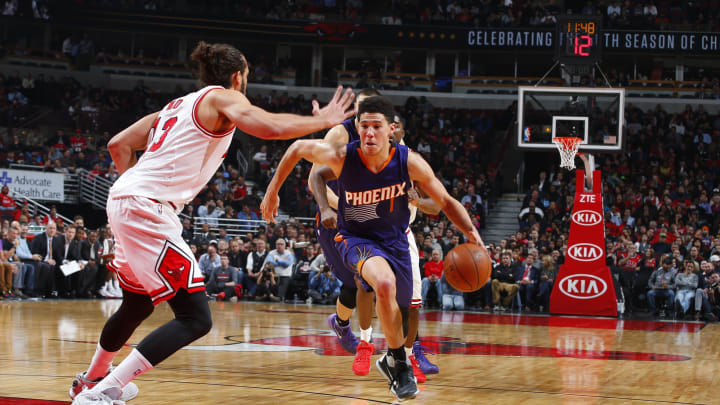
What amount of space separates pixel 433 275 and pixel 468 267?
9.71 meters

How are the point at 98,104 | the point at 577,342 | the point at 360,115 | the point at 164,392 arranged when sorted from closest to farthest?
the point at 164,392 → the point at 360,115 → the point at 577,342 → the point at 98,104

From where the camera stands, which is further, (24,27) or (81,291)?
(24,27)

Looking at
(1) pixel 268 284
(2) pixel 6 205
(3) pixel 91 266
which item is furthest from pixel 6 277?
(1) pixel 268 284

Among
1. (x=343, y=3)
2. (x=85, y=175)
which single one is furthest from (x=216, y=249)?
(x=343, y=3)

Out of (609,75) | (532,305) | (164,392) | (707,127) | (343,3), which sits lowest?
(532,305)

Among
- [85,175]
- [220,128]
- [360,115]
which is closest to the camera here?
[220,128]

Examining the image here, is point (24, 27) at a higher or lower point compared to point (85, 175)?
higher

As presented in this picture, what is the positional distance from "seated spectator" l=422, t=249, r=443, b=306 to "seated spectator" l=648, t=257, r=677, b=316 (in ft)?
12.8

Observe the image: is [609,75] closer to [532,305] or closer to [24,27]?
[532,305]

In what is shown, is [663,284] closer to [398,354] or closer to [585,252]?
[585,252]

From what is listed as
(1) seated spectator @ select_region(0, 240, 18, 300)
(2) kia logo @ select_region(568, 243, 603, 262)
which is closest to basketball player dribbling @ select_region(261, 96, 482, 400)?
(2) kia logo @ select_region(568, 243, 603, 262)

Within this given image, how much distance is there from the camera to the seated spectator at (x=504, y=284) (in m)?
15.0

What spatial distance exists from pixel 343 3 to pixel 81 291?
18703 millimetres

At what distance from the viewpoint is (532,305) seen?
15.2 meters
